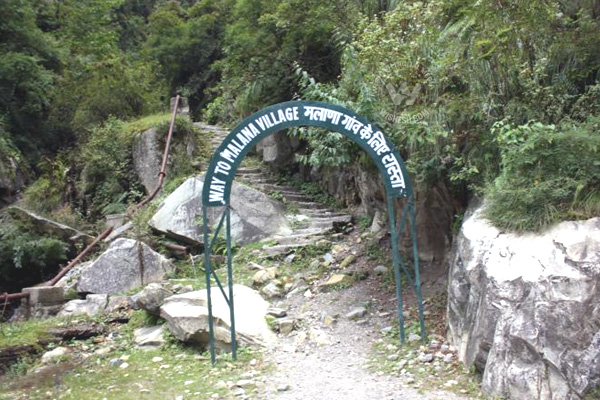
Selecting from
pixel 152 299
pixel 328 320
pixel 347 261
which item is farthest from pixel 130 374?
pixel 347 261

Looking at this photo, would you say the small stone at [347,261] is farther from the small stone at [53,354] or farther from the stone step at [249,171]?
the stone step at [249,171]

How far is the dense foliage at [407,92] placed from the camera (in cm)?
605

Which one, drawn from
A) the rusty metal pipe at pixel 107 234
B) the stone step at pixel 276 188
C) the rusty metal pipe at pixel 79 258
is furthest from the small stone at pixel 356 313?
the stone step at pixel 276 188

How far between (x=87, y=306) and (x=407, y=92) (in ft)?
19.8

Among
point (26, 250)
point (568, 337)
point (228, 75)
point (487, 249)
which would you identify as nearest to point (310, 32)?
point (228, 75)

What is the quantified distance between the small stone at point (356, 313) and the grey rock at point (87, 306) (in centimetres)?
412

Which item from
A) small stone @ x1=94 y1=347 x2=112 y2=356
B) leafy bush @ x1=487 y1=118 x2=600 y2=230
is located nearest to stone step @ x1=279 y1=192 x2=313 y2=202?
small stone @ x1=94 y1=347 x2=112 y2=356

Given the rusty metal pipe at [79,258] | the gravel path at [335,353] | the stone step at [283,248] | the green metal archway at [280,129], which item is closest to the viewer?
the gravel path at [335,353]

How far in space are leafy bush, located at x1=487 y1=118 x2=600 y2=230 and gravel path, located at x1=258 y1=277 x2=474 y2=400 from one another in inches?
70.4

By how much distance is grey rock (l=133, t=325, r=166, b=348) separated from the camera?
7.94 metres

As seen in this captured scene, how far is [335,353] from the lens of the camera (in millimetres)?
Result: 7105

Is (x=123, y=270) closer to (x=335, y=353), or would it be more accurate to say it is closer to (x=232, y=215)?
(x=232, y=215)

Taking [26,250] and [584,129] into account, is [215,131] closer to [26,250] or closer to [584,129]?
[26,250]

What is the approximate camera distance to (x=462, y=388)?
5.67 metres
